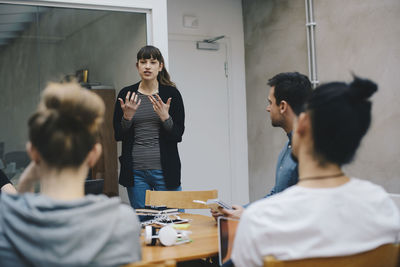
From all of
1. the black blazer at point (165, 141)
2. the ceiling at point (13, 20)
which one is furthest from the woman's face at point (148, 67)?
the ceiling at point (13, 20)

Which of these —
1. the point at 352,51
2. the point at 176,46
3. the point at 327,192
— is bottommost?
the point at 327,192

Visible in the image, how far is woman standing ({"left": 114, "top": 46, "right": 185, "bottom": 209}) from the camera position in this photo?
3.11 metres

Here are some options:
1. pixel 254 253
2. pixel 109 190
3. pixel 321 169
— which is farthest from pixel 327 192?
pixel 109 190

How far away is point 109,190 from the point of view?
4492 mm

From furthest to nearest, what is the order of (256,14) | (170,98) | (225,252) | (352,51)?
1. (256,14)
2. (352,51)
3. (170,98)
4. (225,252)

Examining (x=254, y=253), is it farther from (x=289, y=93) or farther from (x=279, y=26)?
(x=279, y=26)

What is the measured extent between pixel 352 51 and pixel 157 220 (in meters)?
2.73

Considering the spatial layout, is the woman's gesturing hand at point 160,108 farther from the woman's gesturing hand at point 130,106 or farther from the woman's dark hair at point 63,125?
the woman's dark hair at point 63,125

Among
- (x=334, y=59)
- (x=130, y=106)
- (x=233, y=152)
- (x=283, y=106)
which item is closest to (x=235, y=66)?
(x=233, y=152)

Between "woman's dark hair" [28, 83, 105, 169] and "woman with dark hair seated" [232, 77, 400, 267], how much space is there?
1.57ft

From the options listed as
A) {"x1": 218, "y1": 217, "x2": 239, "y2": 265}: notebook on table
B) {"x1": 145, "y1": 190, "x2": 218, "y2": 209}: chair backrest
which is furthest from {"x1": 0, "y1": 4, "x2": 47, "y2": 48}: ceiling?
{"x1": 218, "y1": 217, "x2": 239, "y2": 265}: notebook on table

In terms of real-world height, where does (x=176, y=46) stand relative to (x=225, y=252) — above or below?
above

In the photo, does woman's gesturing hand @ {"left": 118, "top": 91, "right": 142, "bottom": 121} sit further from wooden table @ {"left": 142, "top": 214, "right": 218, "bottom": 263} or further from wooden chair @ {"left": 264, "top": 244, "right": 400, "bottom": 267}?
wooden chair @ {"left": 264, "top": 244, "right": 400, "bottom": 267}

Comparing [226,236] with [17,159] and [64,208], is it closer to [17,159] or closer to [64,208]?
[64,208]
